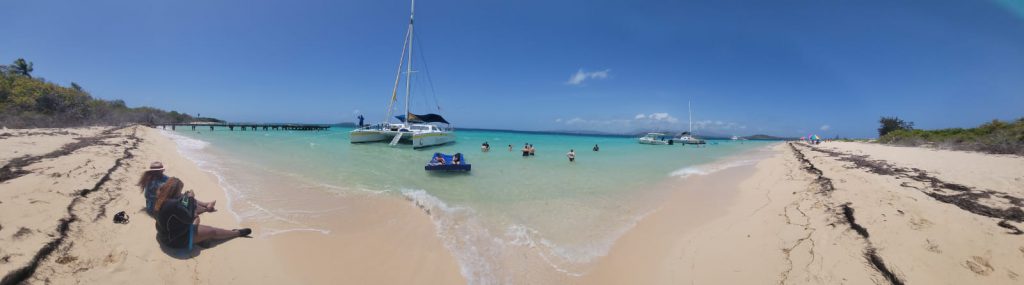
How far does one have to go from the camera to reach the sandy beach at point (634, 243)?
11.3ft

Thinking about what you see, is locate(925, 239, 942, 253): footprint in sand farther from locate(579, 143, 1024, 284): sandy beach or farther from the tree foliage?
the tree foliage

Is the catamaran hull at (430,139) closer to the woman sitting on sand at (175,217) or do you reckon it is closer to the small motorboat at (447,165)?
the small motorboat at (447,165)

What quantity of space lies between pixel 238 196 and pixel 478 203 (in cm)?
581

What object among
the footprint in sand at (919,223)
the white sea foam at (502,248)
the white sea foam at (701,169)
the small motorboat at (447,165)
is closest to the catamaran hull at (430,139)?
the small motorboat at (447,165)

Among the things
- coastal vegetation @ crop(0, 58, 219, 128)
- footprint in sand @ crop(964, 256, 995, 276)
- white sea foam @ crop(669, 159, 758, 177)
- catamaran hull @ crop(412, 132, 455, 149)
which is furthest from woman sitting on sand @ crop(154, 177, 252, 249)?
coastal vegetation @ crop(0, 58, 219, 128)

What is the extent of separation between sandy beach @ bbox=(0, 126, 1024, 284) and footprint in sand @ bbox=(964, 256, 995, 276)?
0.01m

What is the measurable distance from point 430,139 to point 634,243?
75.5 feet

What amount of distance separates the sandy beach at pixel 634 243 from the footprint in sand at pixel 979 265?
0.05 feet

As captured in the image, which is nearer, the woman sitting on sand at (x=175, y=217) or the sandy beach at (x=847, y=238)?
the sandy beach at (x=847, y=238)

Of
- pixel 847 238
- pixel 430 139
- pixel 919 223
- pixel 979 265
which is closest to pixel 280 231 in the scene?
→ pixel 847 238

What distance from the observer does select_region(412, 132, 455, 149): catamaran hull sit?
80.4 feet

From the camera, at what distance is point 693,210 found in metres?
7.69

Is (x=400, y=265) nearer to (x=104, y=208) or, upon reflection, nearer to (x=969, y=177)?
(x=104, y=208)

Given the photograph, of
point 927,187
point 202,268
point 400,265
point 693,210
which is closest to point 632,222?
point 693,210
